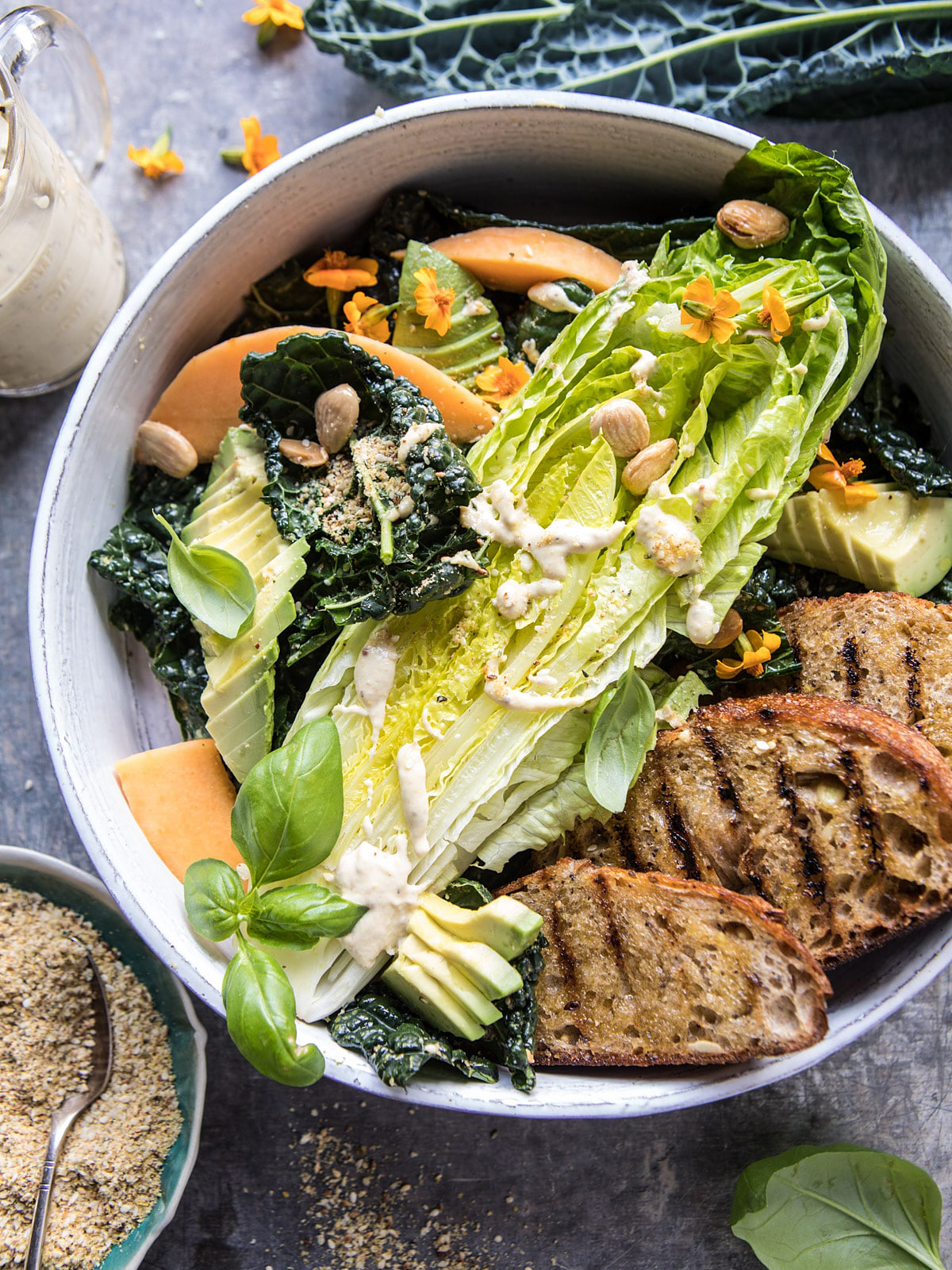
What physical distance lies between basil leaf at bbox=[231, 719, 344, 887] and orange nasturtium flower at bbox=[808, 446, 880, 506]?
143 centimetres

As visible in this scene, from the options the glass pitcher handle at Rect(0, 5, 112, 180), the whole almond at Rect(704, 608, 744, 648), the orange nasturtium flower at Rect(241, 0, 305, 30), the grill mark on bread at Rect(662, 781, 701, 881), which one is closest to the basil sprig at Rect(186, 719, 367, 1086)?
the grill mark on bread at Rect(662, 781, 701, 881)

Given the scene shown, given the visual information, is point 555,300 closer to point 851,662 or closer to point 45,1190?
point 851,662

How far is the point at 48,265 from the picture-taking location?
8.66 ft

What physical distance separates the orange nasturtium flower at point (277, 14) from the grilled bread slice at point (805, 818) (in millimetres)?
2414

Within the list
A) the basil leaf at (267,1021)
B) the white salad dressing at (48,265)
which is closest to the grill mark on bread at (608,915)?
the basil leaf at (267,1021)

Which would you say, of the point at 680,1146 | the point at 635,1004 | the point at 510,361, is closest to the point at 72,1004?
the point at 635,1004

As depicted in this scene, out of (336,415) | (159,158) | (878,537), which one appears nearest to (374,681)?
(336,415)

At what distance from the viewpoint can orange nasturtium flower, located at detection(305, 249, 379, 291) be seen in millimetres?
2639

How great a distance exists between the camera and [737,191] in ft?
8.41

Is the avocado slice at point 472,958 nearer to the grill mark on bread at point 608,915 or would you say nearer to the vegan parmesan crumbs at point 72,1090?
the grill mark on bread at point 608,915

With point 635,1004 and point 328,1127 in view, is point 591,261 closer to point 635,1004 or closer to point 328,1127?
point 635,1004

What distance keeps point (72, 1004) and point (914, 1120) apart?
96.6 inches

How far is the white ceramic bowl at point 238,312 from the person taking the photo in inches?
89.3

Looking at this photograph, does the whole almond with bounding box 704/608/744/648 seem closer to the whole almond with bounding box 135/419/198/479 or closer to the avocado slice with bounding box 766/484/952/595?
the avocado slice with bounding box 766/484/952/595
